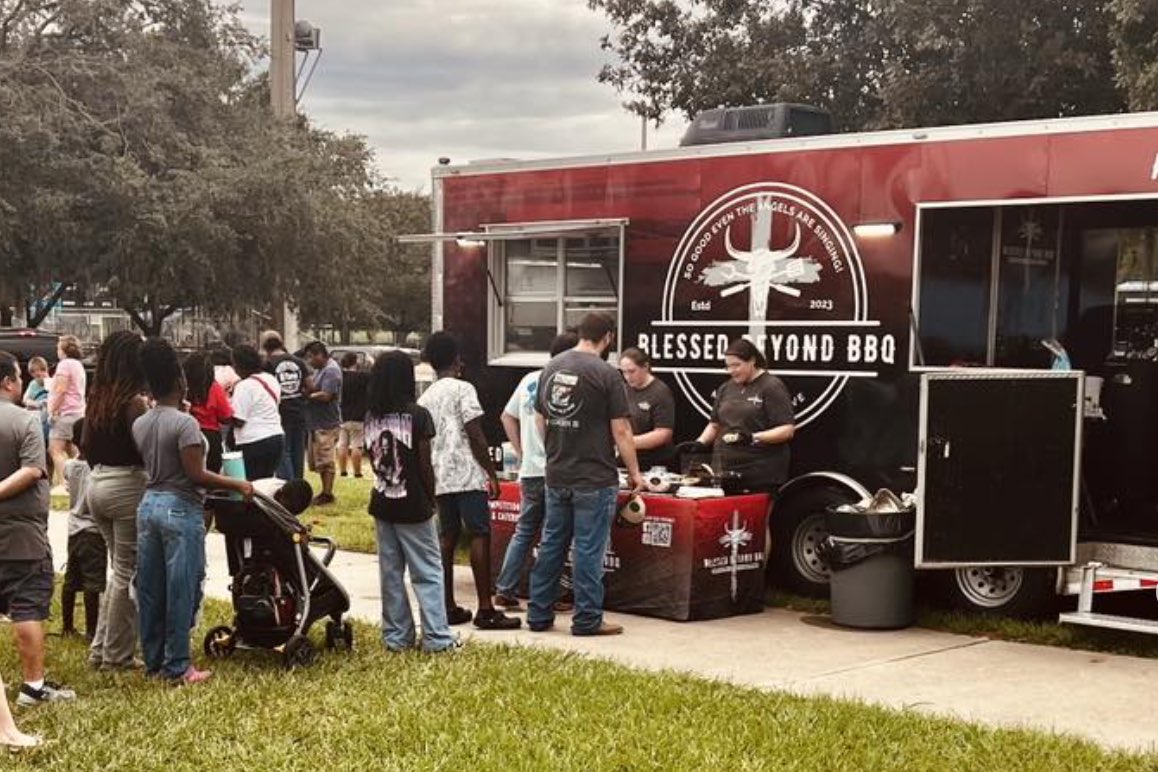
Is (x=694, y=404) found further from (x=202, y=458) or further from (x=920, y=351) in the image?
(x=202, y=458)

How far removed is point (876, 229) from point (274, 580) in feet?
14.1

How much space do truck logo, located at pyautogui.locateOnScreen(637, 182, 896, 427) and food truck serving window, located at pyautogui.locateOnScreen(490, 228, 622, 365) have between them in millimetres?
669

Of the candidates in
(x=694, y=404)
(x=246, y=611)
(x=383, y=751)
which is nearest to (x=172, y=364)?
(x=246, y=611)

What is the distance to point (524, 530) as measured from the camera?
8.98 metres

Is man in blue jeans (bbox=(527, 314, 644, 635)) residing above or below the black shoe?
above

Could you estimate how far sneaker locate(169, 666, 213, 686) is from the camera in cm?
709

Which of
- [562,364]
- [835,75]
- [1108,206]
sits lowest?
[562,364]

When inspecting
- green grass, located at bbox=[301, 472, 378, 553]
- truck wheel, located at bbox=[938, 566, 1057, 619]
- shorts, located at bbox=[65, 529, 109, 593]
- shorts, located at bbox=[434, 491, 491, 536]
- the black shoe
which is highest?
shorts, located at bbox=[434, 491, 491, 536]

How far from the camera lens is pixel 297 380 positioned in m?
13.9

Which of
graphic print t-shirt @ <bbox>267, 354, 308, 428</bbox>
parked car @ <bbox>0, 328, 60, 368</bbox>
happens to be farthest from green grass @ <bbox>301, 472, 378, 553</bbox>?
parked car @ <bbox>0, 328, 60, 368</bbox>

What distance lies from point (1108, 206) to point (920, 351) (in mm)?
1575

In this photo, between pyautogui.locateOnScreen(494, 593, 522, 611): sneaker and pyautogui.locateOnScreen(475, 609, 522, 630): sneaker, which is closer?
pyautogui.locateOnScreen(475, 609, 522, 630): sneaker

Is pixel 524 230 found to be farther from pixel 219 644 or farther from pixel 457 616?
pixel 219 644

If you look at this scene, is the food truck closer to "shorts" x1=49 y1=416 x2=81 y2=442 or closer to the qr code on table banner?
the qr code on table banner
